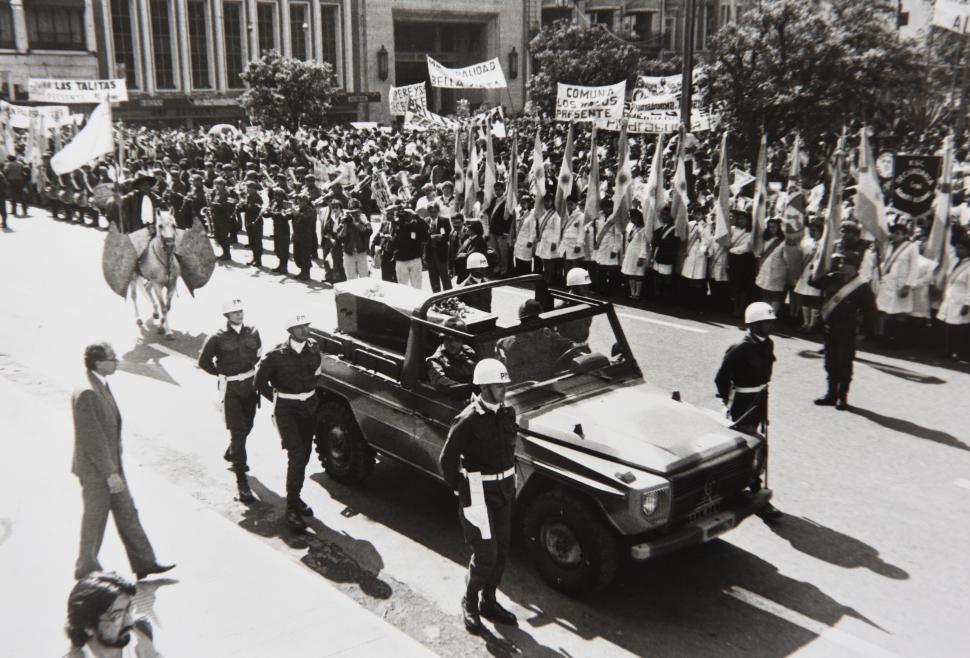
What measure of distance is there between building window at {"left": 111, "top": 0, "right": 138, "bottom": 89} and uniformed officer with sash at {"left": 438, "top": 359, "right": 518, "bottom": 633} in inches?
2245

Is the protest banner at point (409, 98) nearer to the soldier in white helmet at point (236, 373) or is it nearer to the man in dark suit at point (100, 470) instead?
the soldier in white helmet at point (236, 373)

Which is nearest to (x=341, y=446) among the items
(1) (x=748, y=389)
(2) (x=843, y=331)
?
(1) (x=748, y=389)

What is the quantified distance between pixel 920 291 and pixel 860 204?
1.50 m

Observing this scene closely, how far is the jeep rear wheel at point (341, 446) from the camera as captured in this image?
802 cm

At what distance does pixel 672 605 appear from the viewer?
6242 millimetres

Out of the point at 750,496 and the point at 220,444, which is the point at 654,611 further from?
the point at 220,444

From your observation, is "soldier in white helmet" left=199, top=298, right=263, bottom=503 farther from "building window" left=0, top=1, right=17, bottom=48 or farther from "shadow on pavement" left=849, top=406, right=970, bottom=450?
"building window" left=0, top=1, right=17, bottom=48

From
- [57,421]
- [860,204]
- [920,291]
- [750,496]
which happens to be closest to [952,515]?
[750,496]

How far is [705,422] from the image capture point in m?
6.75

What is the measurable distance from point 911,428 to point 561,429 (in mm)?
4962

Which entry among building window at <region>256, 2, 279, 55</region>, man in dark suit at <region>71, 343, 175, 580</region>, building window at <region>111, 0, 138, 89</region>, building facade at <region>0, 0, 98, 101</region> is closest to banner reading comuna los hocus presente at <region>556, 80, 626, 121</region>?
man in dark suit at <region>71, 343, 175, 580</region>

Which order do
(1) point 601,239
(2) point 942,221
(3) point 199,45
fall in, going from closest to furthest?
(2) point 942,221
(1) point 601,239
(3) point 199,45

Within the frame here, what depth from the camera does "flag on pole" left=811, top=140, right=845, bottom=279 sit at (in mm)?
12836

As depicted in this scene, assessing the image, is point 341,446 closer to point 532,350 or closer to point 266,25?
point 532,350
